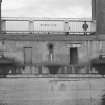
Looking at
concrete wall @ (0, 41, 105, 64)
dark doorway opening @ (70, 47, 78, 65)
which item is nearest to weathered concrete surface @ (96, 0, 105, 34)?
concrete wall @ (0, 41, 105, 64)

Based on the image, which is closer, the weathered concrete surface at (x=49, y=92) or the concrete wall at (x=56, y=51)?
the weathered concrete surface at (x=49, y=92)

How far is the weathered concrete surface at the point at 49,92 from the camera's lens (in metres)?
17.1

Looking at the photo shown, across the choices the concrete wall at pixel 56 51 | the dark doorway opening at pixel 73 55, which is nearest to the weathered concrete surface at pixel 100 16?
the concrete wall at pixel 56 51

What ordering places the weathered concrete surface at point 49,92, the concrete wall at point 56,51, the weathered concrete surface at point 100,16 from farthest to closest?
1. the weathered concrete surface at point 100,16
2. the concrete wall at point 56,51
3. the weathered concrete surface at point 49,92

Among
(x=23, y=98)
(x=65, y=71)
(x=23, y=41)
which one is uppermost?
(x=23, y=41)

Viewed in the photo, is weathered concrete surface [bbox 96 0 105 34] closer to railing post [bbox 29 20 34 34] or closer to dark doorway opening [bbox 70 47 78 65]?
dark doorway opening [bbox 70 47 78 65]

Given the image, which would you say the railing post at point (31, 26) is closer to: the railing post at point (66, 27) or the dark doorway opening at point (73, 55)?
the railing post at point (66, 27)

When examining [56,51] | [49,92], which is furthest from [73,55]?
[49,92]

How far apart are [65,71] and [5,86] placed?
366cm

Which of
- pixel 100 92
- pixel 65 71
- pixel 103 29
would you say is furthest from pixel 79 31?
pixel 100 92

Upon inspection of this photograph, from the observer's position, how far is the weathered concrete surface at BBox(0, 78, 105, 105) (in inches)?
672

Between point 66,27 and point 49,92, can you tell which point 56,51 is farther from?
→ point 49,92

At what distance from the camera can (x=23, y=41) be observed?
17344 millimetres

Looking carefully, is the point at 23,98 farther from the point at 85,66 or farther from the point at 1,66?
the point at 85,66
